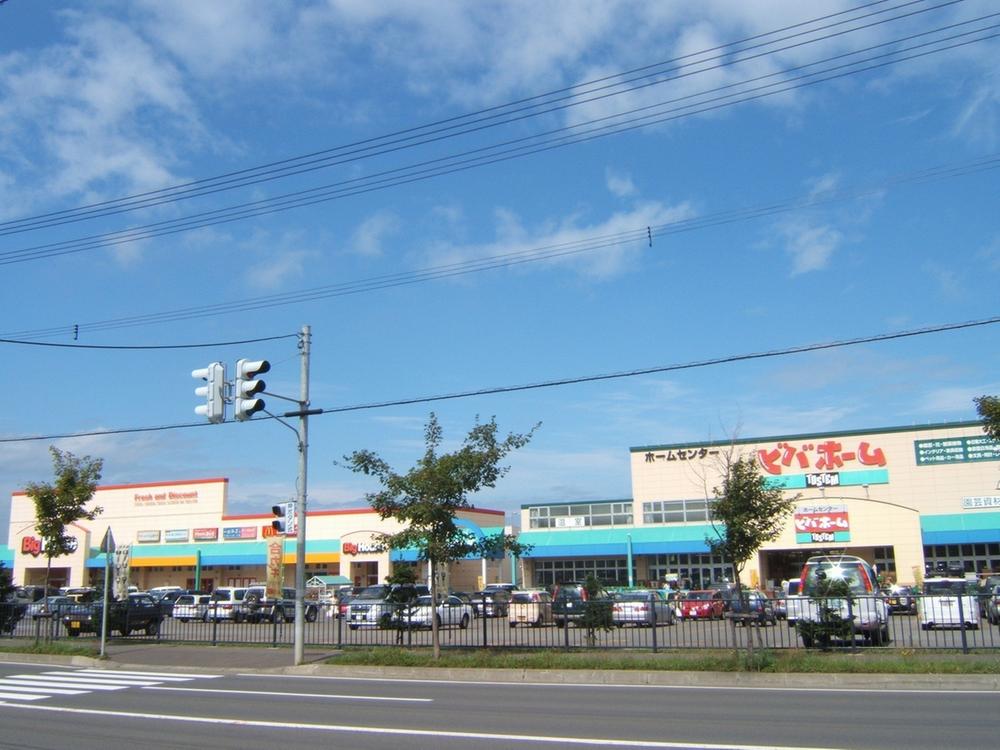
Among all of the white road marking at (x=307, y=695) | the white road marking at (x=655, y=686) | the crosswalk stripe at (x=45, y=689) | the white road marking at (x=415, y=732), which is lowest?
the white road marking at (x=655, y=686)

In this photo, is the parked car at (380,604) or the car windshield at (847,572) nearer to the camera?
the parked car at (380,604)

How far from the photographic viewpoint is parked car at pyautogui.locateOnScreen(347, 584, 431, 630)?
2230cm

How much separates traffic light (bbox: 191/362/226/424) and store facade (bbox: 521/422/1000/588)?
3223 centimetres

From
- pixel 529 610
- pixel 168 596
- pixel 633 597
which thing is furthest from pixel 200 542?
pixel 633 597

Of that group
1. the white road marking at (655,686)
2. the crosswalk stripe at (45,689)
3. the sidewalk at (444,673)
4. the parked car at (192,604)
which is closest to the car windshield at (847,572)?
the sidewalk at (444,673)

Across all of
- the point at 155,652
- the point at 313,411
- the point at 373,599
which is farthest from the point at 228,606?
the point at 313,411

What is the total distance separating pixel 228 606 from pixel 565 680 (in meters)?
26.6

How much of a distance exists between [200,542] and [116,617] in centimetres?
3538

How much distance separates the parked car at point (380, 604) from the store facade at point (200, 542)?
20056 mm

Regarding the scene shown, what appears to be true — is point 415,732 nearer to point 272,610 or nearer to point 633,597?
point 633,597

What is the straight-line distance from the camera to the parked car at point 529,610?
3162 cm

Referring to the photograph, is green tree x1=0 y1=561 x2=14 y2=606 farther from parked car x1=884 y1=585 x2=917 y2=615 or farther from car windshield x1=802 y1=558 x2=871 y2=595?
parked car x1=884 y1=585 x2=917 y2=615

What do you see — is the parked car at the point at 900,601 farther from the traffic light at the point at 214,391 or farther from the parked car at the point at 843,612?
the traffic light at the point at 214,391

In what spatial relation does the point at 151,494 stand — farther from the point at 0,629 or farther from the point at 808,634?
the point at 808,634
